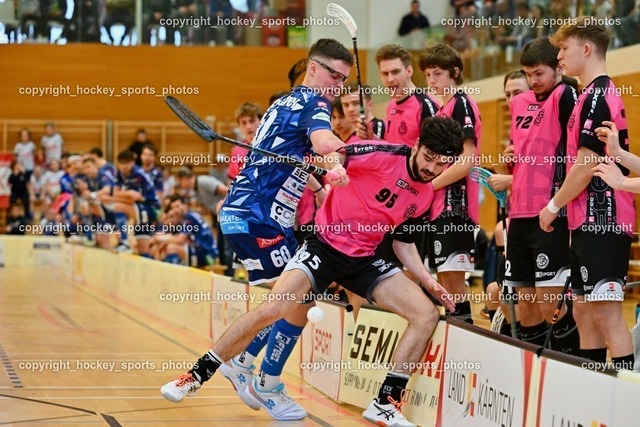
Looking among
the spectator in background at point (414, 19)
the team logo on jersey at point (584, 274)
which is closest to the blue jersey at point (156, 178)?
the spectator in background at point (414, 19)

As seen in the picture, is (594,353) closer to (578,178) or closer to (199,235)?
(578,178)

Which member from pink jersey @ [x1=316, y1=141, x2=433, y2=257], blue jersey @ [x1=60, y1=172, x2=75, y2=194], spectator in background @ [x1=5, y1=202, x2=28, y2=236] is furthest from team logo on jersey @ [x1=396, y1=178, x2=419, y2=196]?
spectator in background @ [x1=5, y1=202, x2=28, y2=236]

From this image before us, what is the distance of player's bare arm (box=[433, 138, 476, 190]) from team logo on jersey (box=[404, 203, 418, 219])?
824mm

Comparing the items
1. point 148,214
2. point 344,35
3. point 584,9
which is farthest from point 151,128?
point 584,9

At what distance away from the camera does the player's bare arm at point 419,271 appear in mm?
5691

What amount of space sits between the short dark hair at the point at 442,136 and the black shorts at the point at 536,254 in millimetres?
Answer: 724

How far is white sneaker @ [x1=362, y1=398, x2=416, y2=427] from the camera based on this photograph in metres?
5.43

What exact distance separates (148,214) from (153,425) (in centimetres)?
1040

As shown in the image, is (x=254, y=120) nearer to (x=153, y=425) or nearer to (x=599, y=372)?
(x=153, y=425)

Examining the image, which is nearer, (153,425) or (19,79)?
(153,425)

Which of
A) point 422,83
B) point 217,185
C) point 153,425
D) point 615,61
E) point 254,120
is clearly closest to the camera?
point 153,425

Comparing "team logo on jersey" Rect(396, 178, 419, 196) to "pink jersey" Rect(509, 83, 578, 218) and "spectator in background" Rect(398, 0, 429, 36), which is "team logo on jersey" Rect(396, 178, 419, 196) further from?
"spectator in background" Rect(398, 0, 429, 36)

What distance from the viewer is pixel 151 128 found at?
2369 centimetres

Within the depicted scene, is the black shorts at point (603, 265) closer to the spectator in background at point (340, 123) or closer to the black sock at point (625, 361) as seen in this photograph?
the black sock at point (625, 361)
